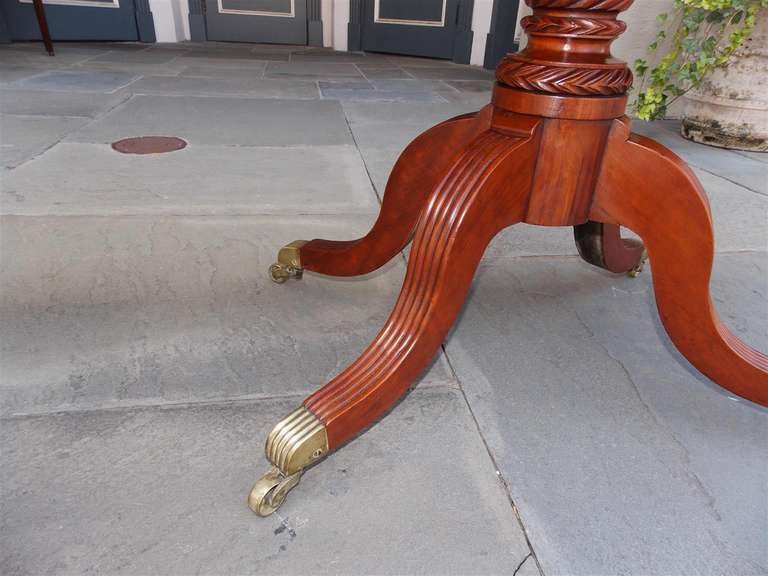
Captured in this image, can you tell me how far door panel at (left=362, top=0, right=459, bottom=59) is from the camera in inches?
183

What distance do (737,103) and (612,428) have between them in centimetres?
208

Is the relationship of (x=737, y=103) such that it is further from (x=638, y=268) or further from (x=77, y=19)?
(x=77, y=19)

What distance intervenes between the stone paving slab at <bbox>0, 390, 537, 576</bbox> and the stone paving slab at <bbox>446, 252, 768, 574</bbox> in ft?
0.22

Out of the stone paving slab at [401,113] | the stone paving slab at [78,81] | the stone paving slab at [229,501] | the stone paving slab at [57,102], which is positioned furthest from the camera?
the stone paving slab at [78,81]

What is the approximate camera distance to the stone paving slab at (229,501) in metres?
0.60

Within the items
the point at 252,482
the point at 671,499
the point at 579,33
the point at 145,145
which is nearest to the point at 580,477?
the point at 671,499

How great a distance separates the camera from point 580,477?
720mm

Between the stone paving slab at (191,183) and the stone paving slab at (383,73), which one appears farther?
the stone paving slab at (383,73)

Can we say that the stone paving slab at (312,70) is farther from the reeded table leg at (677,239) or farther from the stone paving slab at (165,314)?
the reeded table leg at (677,239)

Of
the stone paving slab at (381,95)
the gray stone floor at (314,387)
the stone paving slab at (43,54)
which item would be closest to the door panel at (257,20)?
the stone paving slab at (43,54)

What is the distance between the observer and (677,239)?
70 centimetres

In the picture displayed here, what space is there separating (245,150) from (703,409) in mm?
1708

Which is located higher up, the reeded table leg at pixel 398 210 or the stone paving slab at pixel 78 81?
the reeded table leg at pixel 398 210

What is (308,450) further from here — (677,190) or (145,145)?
(145,145)
